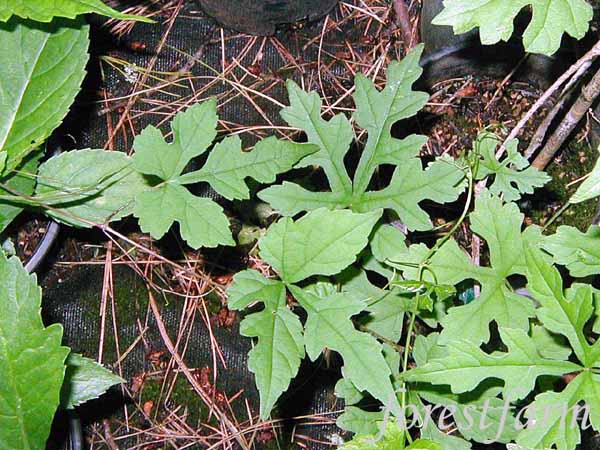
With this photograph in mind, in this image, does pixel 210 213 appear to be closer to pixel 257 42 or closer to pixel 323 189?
pixel 323 189

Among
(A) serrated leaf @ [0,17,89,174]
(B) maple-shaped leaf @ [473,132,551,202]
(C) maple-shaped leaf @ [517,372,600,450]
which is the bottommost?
(C) maple-shaped leaf @ [517,372,600,450]

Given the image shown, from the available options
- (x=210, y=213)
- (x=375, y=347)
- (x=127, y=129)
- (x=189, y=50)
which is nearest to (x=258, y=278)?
(x=210, y=213)

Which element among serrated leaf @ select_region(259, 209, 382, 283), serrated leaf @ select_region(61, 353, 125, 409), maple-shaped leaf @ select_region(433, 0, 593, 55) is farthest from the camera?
serrated leaf @ select_region(61, 353, 125, 409)

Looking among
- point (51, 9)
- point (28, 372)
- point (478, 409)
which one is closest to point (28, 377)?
point (28, 372)

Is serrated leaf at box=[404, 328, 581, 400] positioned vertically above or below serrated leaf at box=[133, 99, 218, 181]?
below

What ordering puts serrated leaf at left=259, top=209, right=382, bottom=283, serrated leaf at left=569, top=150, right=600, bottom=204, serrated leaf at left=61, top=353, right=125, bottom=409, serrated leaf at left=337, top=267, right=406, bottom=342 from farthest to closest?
1. serrated leaf at left=337, top=267, right=406, bottom=342
2. serrated leaf at left=61, top=353, right=125, bottom=409
3. serrated leaf at left=259, top=209, right=382, bottom=283
4. serrated leaf at left=569, top=150, right=600, bottom=204

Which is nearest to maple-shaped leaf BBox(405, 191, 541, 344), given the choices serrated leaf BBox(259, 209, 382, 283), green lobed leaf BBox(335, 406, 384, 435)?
serrated leaf BBox(259, 209, 382, 283)

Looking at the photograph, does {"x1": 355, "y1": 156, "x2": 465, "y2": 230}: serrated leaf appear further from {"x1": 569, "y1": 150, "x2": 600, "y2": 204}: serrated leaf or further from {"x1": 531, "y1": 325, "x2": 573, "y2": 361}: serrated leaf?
{"x1": 569, "y1": 150, "x2": 600, "y2": 204}: serrated leaf
